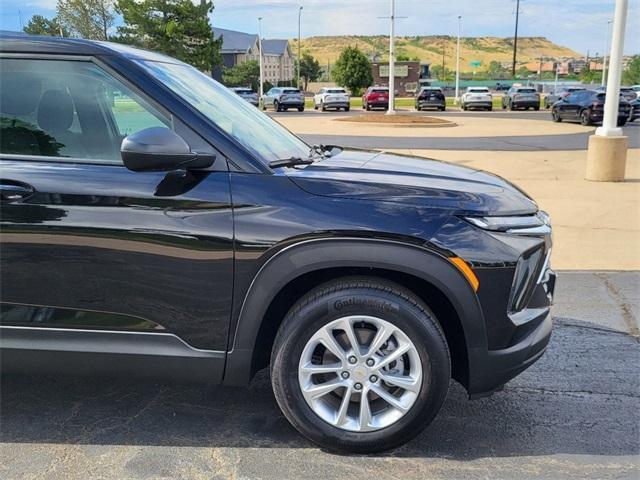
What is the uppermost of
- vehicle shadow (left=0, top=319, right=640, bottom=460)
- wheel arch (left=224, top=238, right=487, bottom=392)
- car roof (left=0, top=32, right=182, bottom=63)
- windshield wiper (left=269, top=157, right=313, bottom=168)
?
car roof (left=0, top=32, right=182, bottom=63)

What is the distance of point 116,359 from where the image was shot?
2998mm

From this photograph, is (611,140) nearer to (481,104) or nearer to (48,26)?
(481,104)

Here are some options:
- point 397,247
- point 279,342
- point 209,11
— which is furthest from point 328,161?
point 209,11

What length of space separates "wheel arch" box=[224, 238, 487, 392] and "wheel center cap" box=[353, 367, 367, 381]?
1.44 ft

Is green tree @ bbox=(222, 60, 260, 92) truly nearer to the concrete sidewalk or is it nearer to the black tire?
the concrete sidewalk

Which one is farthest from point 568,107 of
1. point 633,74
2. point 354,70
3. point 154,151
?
point 633,74

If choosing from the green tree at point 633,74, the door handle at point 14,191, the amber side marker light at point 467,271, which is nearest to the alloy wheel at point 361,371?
the amber side marker light at point 467,271

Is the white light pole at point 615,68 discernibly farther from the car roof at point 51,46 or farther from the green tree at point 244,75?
the green tree at point 244,75

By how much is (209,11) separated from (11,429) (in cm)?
4307

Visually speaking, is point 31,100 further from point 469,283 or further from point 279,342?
point 469,283

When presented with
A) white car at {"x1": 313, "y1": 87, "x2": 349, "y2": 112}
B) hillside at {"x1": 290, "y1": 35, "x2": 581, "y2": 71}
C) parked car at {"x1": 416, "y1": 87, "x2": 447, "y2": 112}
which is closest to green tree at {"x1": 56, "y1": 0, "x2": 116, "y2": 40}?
white car at {"x1": 313, "y1": 87, "x2": 349, "y2": 112}

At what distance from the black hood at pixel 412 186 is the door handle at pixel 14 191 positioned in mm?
1215

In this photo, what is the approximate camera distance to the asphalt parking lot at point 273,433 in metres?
2.95

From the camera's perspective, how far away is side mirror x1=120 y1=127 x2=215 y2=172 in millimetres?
2762
